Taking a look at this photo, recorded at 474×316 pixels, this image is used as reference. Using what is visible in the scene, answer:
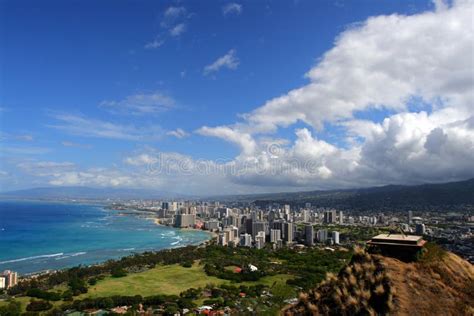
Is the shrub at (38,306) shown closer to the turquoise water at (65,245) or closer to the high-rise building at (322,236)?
the turquoise water at (65,245)

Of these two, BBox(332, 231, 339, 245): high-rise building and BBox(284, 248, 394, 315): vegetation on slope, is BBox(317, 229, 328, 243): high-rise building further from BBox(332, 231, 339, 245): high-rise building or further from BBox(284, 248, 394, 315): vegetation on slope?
BBox(284, 248, 394, 315): vegetation on slope

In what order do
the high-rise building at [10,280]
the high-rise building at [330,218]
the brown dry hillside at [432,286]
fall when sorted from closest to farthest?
the brown dry hillside at [432,286] < the high-rise building at [10,280] < the high-rise building at [330,218]

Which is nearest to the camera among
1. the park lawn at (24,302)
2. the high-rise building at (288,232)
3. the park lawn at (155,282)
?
the park lawn at (24,302)

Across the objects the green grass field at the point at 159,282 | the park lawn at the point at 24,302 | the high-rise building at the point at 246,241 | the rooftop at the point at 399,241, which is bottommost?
the high-rise building at the point at 246,241

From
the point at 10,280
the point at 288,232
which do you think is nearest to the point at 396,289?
the point at 10,280

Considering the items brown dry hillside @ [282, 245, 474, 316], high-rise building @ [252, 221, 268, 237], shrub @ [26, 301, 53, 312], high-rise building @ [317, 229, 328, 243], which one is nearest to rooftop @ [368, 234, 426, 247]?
brown dry hillside @ [282, 245, 474, 316]

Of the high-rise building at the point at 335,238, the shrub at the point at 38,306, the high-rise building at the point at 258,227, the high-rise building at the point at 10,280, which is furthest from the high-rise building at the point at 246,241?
the shrub at the point at 38,306

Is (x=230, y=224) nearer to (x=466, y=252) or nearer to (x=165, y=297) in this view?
(x=466, y=252)

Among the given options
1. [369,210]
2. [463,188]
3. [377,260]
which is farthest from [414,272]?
[463,188]
